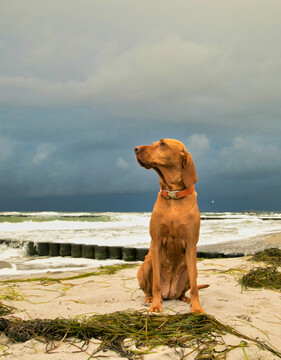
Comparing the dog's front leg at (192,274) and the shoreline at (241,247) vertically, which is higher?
the dog's front leg at (192,274)

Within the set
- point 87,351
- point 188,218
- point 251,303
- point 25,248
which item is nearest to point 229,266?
point 251,303

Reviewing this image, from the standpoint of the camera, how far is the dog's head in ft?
11.7

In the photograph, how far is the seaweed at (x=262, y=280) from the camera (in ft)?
16.4

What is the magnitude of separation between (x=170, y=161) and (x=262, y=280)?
2902mm

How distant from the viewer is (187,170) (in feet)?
12.0

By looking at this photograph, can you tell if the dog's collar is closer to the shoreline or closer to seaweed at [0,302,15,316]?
seaweed at [0,302,15,316]

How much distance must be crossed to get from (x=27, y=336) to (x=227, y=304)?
2381mm

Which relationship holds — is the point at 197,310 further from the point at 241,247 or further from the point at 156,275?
the point at 241,247

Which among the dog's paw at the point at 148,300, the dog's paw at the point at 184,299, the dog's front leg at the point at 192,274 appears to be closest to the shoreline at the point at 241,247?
the dog's paw at the point at 184,299

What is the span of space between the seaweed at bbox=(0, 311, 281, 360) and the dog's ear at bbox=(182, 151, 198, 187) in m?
1.39

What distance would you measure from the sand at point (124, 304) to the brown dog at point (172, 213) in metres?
0.42

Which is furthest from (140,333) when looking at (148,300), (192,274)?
(148,300)

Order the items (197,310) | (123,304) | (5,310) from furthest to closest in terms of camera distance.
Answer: (123,304), (5,310), (197,310)

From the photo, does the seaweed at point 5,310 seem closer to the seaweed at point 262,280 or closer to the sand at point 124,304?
the sand at point 124,304
